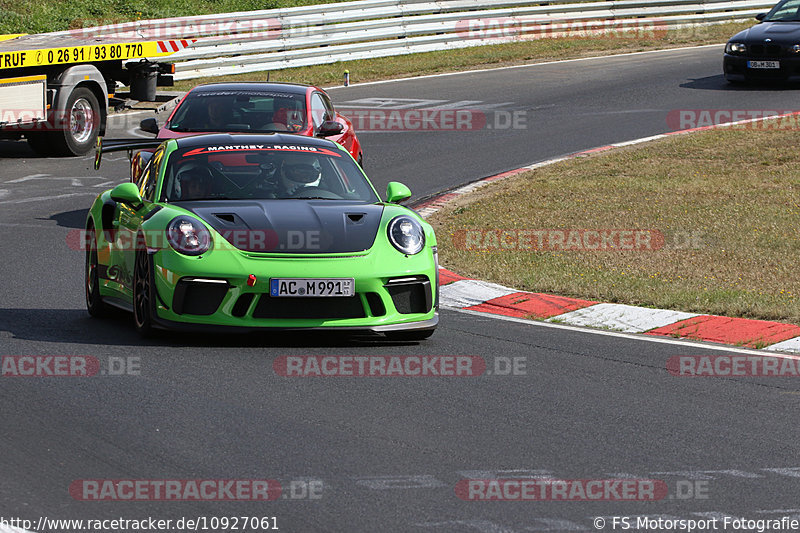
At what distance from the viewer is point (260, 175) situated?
29.7 feet

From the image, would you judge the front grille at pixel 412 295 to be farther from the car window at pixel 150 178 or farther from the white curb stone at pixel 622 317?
the car window at pixel 150 178

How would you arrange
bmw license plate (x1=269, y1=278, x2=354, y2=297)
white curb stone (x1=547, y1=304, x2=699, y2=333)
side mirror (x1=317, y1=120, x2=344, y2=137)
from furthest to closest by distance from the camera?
side mirror (x1=317, y1=120, x2=344, y2=137)
white curb stone (x1=547, y1=304, x2=699, y2=333)
bmw license plate (x1=269, y1=278, x2=354, y2=297)

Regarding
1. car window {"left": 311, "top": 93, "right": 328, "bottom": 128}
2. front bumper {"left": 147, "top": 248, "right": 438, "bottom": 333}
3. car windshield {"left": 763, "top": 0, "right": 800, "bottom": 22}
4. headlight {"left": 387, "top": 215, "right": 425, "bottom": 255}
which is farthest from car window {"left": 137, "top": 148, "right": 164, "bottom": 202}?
car windshield {"left": 763, "top": 0, "right": 800, "bottom": 22}

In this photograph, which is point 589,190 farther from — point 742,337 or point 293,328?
point 293,328

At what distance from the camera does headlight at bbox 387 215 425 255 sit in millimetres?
8250

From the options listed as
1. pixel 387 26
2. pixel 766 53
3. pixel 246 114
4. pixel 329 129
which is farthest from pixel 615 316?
pixel 387 26

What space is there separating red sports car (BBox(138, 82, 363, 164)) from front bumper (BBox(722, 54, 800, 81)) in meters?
12.0

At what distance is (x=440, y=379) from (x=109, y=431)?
80.6 inches

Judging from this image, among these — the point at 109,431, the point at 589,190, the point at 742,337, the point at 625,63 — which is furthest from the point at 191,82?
the point at 109,431

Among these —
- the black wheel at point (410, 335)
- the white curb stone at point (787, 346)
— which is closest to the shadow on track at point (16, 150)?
the black wheel at point (410, 335)

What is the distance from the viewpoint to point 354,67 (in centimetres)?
2769

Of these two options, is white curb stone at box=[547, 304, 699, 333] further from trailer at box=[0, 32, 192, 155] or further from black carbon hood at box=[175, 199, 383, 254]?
trailer at box=[0, 32, 192, 155]

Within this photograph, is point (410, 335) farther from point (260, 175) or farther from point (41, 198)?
point (41, 198)

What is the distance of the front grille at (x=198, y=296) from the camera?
781 centimetres
